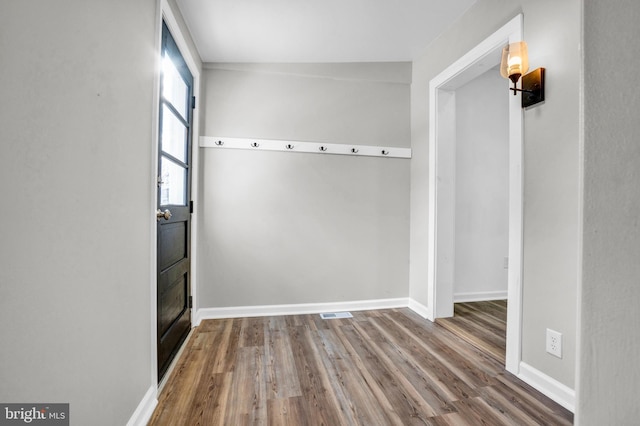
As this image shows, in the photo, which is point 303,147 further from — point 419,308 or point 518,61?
point 419,308

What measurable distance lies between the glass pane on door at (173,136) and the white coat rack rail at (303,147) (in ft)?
1.00

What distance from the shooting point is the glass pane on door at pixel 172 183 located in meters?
1.73

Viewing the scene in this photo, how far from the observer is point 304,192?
2.69m

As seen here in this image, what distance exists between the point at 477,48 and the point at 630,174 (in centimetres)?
215

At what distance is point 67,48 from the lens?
79 centimetres

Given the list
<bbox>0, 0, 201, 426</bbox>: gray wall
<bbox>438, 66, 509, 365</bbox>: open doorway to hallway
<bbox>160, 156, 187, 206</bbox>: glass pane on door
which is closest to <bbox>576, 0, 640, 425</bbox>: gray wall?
<bbox>0, 0, 201, 426</bbox>: gray wall

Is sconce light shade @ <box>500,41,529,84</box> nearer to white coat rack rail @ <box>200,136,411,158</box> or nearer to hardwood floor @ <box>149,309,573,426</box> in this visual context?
white coat rack rail @ <box>200,136,411,158</box>

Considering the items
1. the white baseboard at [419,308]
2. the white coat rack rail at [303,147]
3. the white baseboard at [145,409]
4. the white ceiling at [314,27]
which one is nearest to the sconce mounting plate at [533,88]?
the white ceiling at [314,27]

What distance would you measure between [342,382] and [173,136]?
6.33 feet

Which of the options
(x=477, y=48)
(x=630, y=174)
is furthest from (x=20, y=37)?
(x=477, y=48)

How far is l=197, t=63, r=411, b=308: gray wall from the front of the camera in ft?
8.36

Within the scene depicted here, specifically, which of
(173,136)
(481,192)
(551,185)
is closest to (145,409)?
(173,136)

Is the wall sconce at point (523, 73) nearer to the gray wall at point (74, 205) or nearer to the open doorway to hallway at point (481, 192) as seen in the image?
the open doorway to hallway at point (481, 192)

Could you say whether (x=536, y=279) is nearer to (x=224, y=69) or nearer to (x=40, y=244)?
(x=40, y=244)
